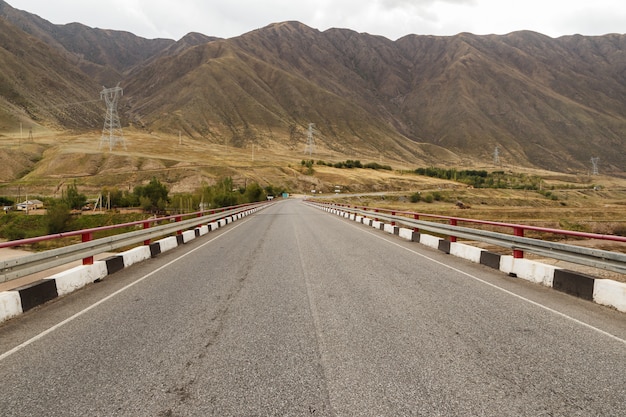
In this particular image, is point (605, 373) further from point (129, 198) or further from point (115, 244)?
point (129, 198)

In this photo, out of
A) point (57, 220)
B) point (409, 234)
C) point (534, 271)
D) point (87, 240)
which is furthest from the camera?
point (57, 220)

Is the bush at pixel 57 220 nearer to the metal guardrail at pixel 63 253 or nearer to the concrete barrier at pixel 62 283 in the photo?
the metal guardrail at pixel 63 253

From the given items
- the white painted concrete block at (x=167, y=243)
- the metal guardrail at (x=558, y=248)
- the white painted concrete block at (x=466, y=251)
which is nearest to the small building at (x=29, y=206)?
the white painted concrete block at (x=167, y=243)

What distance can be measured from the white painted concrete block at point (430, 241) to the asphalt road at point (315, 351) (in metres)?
5.61

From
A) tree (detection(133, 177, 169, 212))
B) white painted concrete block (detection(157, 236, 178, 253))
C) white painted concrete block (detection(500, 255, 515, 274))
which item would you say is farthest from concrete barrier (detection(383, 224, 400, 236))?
tree (detection(133, 177, 169, 212))

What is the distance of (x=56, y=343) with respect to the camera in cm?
443

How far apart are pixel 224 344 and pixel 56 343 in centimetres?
203

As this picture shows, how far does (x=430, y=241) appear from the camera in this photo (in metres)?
13.6

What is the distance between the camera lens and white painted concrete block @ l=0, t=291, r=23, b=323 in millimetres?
5398

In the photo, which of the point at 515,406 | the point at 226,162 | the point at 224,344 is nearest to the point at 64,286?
the point at 224,344

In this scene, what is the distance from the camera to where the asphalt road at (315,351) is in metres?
3.05

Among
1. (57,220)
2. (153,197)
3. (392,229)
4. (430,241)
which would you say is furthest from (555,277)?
(153,197)

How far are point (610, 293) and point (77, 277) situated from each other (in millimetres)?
9359

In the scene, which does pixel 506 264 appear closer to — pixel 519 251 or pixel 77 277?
pixel 519 251
